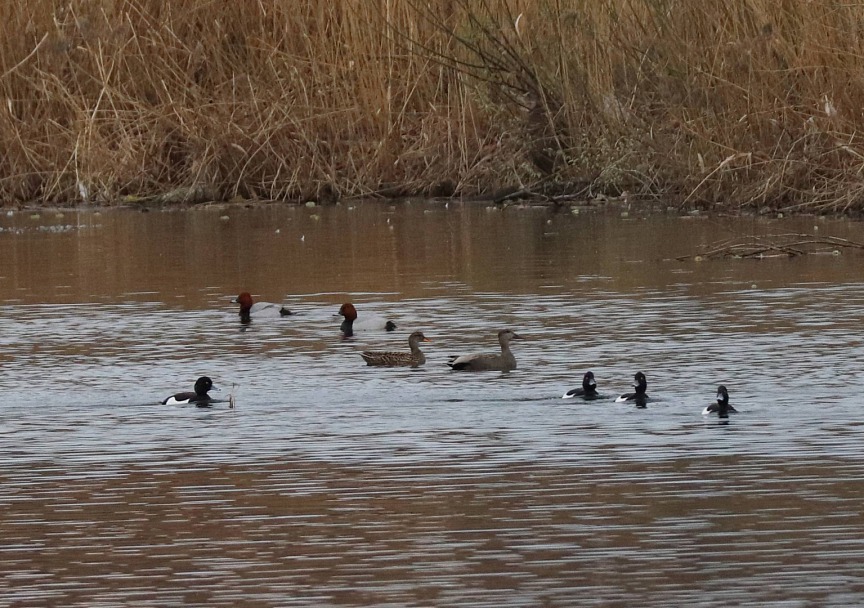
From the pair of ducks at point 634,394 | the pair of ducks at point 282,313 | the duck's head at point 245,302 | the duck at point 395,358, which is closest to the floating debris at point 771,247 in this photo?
the pair of ducks at point 282,313

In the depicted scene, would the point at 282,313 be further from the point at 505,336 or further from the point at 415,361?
the point at 505,336

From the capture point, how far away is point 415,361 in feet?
39.1

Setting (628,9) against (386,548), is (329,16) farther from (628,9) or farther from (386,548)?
(386,548)

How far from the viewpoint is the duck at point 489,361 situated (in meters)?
11.4

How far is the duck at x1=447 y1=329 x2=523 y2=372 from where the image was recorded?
37.3 feet

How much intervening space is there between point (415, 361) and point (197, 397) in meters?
1.97

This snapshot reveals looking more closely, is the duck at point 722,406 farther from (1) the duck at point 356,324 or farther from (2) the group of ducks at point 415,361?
(1) the duck at point 356,324

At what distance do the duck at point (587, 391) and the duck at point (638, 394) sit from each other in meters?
0.14

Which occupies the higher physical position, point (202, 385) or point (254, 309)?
point (254, 309)

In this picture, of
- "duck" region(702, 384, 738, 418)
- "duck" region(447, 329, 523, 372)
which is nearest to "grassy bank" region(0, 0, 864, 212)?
"duck" region(447, 329, 523, 372)

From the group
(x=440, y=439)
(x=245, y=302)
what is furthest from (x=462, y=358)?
(x=245, y=302)

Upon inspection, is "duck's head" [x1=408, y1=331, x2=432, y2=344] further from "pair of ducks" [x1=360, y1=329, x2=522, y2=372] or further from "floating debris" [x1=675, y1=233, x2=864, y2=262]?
"floating debris" [x1=675, y1=233, x2=864, y2=262]

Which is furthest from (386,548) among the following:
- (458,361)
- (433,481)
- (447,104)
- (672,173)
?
(447,104)

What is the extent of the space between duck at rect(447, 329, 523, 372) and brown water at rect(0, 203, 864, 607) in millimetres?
171
